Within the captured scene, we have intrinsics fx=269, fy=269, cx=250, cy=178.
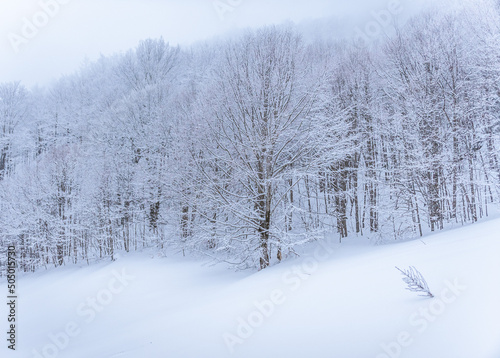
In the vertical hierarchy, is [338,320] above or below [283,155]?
below

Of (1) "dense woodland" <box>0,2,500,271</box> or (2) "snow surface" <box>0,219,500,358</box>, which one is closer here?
(2) "snow surface" <box>0,219,500,358</box>

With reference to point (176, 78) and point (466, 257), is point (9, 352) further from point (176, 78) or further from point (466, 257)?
point (176, 78)

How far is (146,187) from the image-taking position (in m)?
19.7

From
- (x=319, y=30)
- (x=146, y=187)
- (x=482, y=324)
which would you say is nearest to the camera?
(x=482, y=324)

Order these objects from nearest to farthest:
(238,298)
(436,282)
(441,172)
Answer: (436,282) → (238,298) → (441,172)

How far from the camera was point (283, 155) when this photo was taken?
1217 cm

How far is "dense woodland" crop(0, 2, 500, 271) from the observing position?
10.0 m

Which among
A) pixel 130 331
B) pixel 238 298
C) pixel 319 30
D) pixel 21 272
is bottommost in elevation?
pixel 21 272

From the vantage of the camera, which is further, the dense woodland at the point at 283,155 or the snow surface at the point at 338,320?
the dense woodland at the point at 283,155

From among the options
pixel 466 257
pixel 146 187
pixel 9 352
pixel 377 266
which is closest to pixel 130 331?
pixel 9 352

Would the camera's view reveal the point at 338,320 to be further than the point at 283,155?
No

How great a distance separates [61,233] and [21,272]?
5.02 m

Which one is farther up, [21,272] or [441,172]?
[441,172]

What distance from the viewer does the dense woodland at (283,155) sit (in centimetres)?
1004
